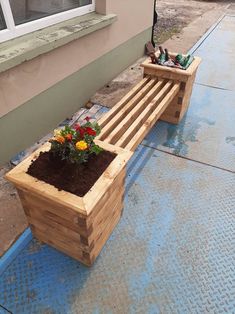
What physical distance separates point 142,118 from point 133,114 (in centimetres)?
9

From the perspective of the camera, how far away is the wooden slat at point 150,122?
6.38ft

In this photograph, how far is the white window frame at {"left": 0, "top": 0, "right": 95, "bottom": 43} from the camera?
2.07m

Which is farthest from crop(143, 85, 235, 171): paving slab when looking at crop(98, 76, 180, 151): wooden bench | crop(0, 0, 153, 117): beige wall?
crop(0, 0, 153, 117): beige wall

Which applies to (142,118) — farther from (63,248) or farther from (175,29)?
(175,29)

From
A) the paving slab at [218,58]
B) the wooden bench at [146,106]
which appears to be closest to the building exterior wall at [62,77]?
the wooden bench at [146,106]

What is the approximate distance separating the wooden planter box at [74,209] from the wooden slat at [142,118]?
0.23m

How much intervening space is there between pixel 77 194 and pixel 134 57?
11.4 ft

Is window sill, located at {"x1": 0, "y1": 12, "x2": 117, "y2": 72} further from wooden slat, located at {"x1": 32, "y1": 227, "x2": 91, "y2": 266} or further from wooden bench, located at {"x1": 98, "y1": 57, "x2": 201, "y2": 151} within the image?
wooden slat, located at {"x1": 32, "y1": 227, "x2": 91, "y2": 266}

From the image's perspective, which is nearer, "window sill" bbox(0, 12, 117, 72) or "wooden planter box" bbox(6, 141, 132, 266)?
"wooden planter box" bbox(6, 141, 132, 266)

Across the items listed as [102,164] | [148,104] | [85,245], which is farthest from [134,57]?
[85,245]

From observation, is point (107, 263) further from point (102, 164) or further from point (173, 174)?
point (173, 174)

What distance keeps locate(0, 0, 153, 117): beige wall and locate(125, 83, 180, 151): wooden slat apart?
1075mm

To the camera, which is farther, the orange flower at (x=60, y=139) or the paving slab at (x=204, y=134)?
the paving slab at (x=204, y=134)

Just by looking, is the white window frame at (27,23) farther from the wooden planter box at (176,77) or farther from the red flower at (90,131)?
the red flower at (90,131)
